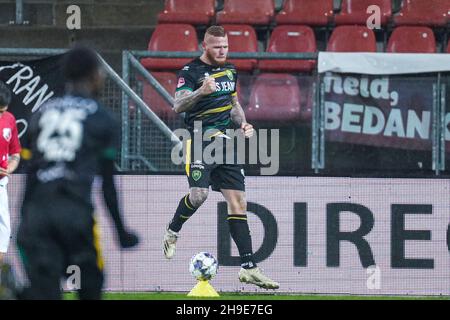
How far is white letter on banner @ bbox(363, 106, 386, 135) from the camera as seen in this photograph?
11.9 meters

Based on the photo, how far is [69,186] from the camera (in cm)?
638

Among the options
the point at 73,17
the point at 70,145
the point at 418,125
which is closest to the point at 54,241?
the point at 70,145

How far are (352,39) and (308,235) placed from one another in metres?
4.70

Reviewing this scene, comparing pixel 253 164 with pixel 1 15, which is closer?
pixel 253 164

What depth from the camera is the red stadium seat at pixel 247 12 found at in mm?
16188

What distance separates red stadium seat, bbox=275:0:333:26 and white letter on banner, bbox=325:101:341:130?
14.9 ft

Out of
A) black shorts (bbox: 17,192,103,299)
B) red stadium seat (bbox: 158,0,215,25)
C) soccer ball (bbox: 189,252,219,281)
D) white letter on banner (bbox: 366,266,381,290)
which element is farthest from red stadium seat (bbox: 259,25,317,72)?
black shorts (bbox: 17,192,103,299)

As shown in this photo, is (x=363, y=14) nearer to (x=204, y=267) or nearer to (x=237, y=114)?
(x=237, y=114)

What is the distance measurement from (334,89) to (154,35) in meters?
4.49

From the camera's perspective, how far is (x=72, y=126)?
253 inches

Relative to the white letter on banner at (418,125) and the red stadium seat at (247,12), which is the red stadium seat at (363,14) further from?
the white letter on banner at (418,125)

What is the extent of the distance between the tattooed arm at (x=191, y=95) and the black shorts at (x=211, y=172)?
371 millimetres

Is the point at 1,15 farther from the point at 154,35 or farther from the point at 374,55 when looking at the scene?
the point at 374,55
